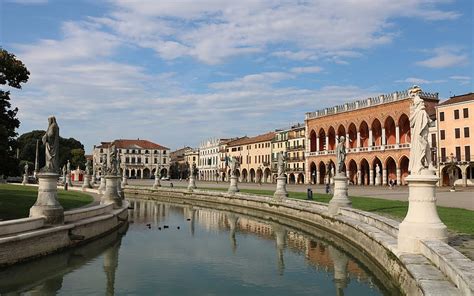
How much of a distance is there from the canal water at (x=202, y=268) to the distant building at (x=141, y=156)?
397ft

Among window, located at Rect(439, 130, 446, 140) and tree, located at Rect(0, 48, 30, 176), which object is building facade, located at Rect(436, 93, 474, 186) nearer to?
window, located at Rect(439, 130, 446, 140)

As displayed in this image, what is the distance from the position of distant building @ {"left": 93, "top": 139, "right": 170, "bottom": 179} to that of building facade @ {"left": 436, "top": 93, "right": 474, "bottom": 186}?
3824 inches

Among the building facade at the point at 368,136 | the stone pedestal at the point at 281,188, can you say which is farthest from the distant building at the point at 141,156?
the stone pedestal at the point at 281,188

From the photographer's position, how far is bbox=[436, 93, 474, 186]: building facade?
55344 millimetres

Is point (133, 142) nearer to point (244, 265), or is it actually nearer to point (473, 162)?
point (473, 162)

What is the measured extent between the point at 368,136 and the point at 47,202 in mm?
57501

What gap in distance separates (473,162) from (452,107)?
7.36 m

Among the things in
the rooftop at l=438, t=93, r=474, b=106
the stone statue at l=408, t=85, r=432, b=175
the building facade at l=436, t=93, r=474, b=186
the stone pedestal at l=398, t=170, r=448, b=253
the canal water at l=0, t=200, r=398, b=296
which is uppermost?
the rooftop at l=438, t=93, r=474, b=106

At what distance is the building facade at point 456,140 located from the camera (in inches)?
2179

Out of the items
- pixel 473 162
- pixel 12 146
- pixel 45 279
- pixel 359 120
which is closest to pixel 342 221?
pixel 45 279

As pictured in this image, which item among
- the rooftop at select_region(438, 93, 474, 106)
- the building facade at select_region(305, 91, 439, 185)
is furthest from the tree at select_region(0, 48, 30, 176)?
the rooftop at select_region(438, 93, 474, 106)

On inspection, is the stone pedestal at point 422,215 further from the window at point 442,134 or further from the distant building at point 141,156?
the distant building at point 141,156

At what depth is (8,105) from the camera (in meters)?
24.2

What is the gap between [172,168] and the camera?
154m
